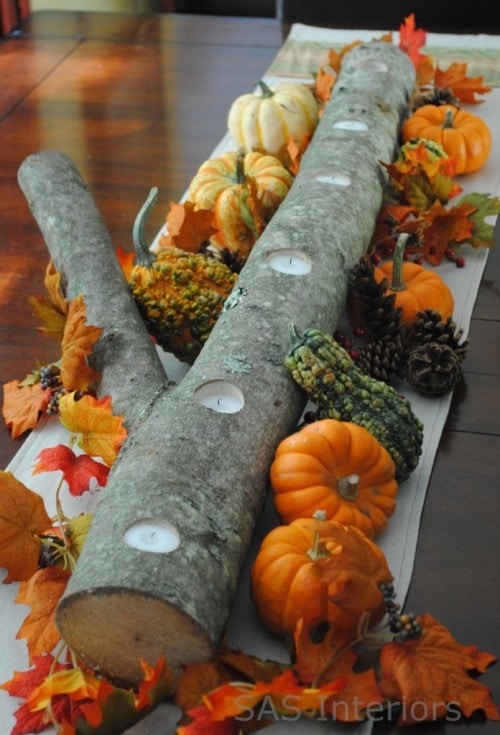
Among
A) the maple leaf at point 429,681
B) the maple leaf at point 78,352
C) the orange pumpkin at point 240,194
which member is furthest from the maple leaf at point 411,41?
the maple leaf at point 429,681

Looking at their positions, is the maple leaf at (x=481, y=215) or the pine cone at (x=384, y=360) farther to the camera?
the maple leaf at (x=481, y=215)

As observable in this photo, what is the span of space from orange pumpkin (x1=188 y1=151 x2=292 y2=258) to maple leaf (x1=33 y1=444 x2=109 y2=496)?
0.55m

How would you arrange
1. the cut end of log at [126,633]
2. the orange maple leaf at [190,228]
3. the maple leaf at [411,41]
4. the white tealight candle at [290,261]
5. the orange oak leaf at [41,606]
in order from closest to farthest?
the cut end of log at [126,633]
the orange oak leaf at [41,606]
the white tealight candle at [290,261]
the orange maple leaf at [190,228]
the maple leaf at [411,41]

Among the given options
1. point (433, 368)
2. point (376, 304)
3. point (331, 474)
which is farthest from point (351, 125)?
point (331, 474)

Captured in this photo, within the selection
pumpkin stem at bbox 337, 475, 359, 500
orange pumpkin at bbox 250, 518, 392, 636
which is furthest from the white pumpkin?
orange pumpkin at bbox 250, 518, 392, 636

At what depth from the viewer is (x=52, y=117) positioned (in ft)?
8.02

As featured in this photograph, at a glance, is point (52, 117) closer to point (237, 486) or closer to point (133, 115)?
point (133, 115)

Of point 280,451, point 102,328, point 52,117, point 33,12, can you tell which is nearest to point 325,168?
point 102,328

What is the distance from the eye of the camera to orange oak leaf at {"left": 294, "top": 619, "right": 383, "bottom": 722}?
1030mm

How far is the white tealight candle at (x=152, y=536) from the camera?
41.6 inches

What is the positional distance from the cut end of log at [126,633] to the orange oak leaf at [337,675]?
98 millimetres

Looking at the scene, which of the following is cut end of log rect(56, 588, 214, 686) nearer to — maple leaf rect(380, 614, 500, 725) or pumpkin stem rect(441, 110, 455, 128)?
maple leaf rect(380, 614, 500, 725)

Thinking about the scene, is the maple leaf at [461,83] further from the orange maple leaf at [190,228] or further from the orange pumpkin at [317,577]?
the orange pumpkin at [317,577]

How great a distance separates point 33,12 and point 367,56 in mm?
1281
